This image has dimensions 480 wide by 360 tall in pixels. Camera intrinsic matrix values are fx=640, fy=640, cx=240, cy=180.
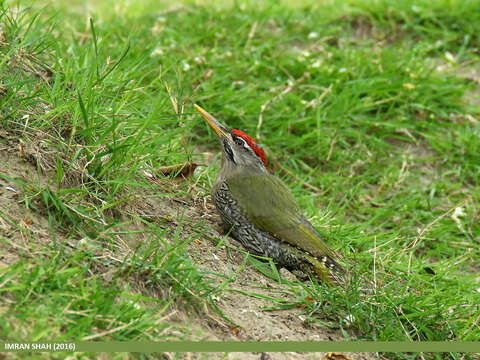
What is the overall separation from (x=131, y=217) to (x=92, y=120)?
1.88 ft

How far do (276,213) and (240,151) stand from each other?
556mm

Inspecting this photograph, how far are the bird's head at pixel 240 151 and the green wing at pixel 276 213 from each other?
17cm

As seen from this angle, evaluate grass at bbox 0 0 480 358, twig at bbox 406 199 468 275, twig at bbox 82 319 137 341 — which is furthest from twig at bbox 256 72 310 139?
twig at bbox 82 319 137 341

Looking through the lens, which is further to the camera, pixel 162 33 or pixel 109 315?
pixel 162 33

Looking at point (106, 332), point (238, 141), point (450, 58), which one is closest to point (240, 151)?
point (238, 141)

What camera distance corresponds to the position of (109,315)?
2543 millimetres

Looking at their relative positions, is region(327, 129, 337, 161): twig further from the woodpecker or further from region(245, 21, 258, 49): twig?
region(245, 21, 258, 49): twig

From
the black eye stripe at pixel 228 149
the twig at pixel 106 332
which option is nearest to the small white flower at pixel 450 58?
the black eye stripe at pixel 228 149

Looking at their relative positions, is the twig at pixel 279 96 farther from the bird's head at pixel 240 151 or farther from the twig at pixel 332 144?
the bird's head at pixel 240 151

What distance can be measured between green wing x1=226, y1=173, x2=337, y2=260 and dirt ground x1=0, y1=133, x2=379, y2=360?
0.26m

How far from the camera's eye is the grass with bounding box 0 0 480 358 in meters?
2.91

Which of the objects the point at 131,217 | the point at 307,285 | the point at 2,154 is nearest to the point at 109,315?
the point at 131,217

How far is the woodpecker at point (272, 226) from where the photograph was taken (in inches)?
149

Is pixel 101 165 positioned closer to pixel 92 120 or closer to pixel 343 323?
pixel 92 120
